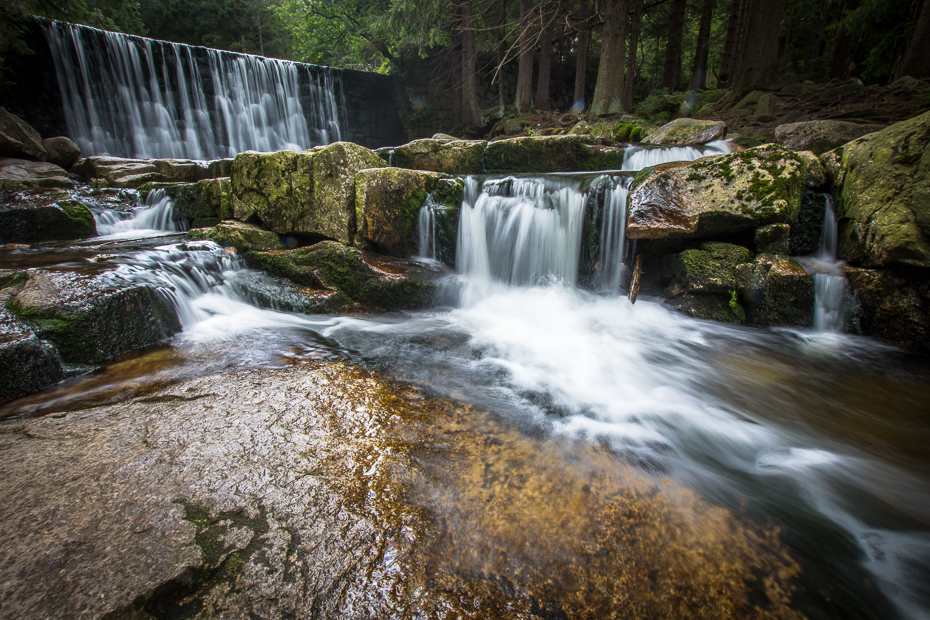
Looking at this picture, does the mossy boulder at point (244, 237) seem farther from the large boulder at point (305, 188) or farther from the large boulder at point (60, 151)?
the large boulder at point (60, 151)

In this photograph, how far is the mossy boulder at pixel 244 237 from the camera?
6078mm

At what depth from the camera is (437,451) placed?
2336mm

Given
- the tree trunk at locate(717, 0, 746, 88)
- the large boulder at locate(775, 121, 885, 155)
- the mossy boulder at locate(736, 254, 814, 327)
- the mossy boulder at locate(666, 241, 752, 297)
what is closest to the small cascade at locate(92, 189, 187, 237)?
the mossy boulder at locate(666, 241, 752, 297)

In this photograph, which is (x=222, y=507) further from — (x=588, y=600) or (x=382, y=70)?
(x=382, y=70)

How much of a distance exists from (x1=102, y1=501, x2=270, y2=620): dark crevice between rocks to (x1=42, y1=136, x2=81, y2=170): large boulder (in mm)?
12884

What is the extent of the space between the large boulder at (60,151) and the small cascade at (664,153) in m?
13.5

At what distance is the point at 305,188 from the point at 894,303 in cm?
773

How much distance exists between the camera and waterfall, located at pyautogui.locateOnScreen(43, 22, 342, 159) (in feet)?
39.1

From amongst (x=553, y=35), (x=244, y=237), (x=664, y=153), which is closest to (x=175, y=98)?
(x=244, y=237)

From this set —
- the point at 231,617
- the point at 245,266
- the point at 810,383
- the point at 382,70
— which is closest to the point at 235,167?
the point at 245,266

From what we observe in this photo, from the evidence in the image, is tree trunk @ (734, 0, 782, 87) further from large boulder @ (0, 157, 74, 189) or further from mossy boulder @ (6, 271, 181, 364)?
large boulder @ (0, 157, 74, 189)

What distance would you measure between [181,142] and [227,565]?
15917 mm

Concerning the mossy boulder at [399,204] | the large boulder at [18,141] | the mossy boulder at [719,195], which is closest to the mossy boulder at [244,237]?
the mossy boulder at [399,204]

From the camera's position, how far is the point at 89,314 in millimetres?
3553
